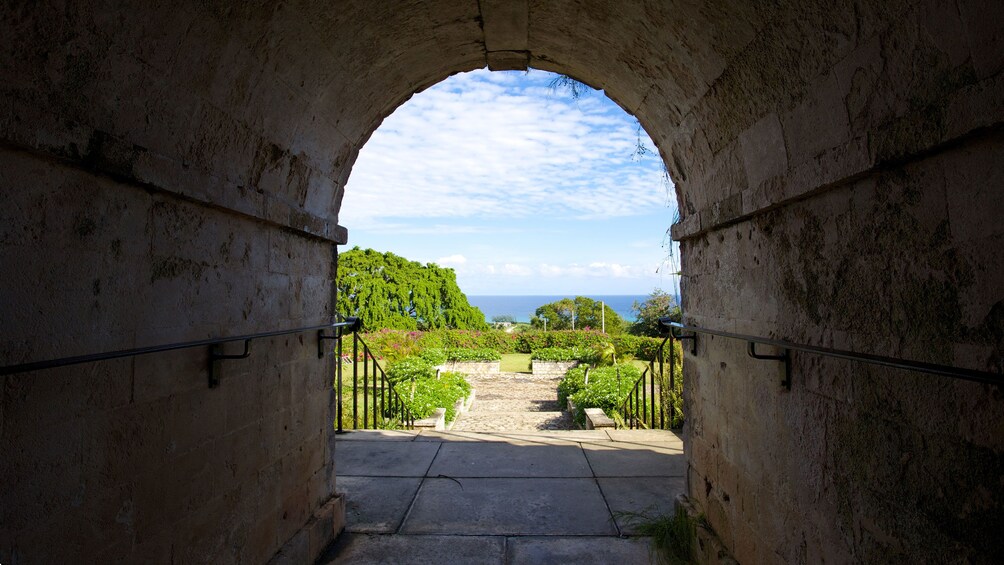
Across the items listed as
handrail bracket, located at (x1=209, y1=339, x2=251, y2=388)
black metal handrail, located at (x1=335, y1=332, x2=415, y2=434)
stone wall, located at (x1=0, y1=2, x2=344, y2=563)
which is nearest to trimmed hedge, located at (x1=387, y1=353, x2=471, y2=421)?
black metal handrail, located at (x1=335, y1=332, x2=415, y2=434)

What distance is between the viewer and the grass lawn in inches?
807

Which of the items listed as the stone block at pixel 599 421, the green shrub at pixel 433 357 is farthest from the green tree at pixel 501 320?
the stone block at pixel 599 421

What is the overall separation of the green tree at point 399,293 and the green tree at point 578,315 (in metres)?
6.97

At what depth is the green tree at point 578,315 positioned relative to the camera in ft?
107

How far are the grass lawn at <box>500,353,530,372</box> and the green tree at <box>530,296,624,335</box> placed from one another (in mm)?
7444

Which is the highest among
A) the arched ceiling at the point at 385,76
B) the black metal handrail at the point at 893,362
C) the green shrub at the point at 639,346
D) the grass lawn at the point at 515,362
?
the arched ceiling at the point at 385,76

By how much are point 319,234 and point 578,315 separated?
33304 mm

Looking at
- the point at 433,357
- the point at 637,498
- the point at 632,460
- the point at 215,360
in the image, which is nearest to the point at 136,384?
the point at 215,360

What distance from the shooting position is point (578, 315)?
36438 millimetres

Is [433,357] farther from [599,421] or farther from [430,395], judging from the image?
[599,421]

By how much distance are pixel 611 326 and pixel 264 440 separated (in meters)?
28.4

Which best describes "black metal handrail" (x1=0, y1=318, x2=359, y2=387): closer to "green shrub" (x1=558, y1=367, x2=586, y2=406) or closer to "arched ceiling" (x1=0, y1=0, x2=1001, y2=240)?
"arched ceiling" (x1=0, y1=0, x2=1001, y2=240)

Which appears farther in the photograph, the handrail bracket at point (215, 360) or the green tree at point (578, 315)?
the green tree at point (578, 315)

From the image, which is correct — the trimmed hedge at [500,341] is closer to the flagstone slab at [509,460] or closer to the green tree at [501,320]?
the flagstone slab at [509,460]
